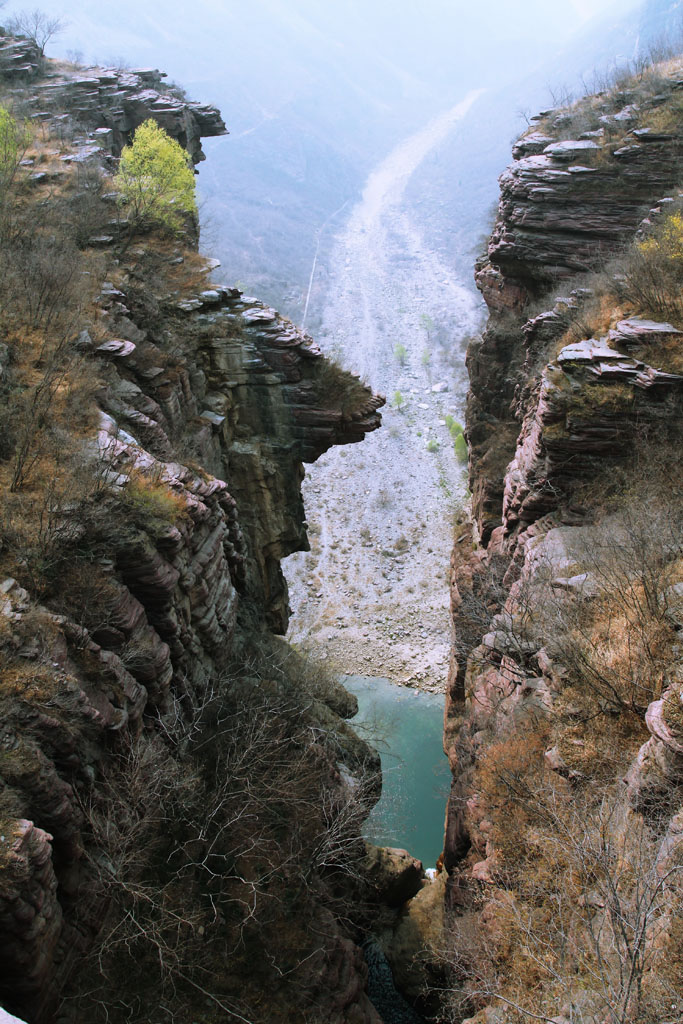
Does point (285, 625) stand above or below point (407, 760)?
above

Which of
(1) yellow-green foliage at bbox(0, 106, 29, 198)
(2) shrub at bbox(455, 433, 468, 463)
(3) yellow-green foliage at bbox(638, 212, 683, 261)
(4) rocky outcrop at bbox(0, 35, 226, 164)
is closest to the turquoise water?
(3) yellow-green foliage at bbox(638, 212, 683, 261)

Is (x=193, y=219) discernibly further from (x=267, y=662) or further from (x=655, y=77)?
(x=655, y=77)

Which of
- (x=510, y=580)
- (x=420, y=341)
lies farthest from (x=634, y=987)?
(x=420, y=341)

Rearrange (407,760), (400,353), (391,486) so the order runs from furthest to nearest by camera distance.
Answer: (400,353)
(391,486)
(407,760)

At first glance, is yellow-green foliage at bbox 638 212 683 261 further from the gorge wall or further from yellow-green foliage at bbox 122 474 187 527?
yellow-green foliage at bbox 122 474 187 527

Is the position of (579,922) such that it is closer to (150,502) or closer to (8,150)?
(150,502)

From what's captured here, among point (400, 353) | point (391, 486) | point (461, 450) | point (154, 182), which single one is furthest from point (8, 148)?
point (400, 353)
